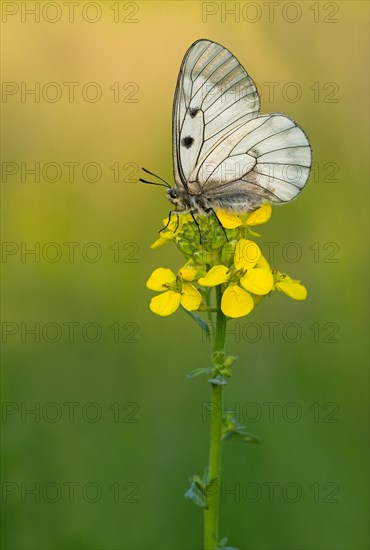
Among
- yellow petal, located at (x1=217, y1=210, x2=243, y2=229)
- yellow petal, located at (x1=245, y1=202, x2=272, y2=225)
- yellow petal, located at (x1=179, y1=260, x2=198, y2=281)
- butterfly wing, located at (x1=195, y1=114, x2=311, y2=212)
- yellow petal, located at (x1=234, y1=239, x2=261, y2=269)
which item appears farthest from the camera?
butterfly wing, located at (x1=195, y1=114, x2=311, y2=212)

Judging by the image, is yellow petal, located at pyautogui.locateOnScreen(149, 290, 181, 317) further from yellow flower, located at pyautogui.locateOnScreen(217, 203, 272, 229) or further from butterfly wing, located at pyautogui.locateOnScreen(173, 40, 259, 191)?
butterfly wing, located at pyautogui.locateOnScreen(173, 40, 259, 191)

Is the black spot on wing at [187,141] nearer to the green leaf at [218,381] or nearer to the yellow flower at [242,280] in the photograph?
the yellow flower at [242,280]

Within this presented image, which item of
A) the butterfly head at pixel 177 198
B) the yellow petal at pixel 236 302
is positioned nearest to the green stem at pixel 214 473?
the yellow petal at pixel 236 302

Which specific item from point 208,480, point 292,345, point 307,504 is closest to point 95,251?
point 292,345

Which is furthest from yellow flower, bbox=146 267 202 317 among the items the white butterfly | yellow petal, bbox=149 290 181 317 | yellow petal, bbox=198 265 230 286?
the white butterfly

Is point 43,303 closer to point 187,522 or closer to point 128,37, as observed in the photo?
point 187,522

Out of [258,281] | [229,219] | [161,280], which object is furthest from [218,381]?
[229,219]

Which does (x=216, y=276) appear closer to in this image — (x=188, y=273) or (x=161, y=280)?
(x=188, y=273)
